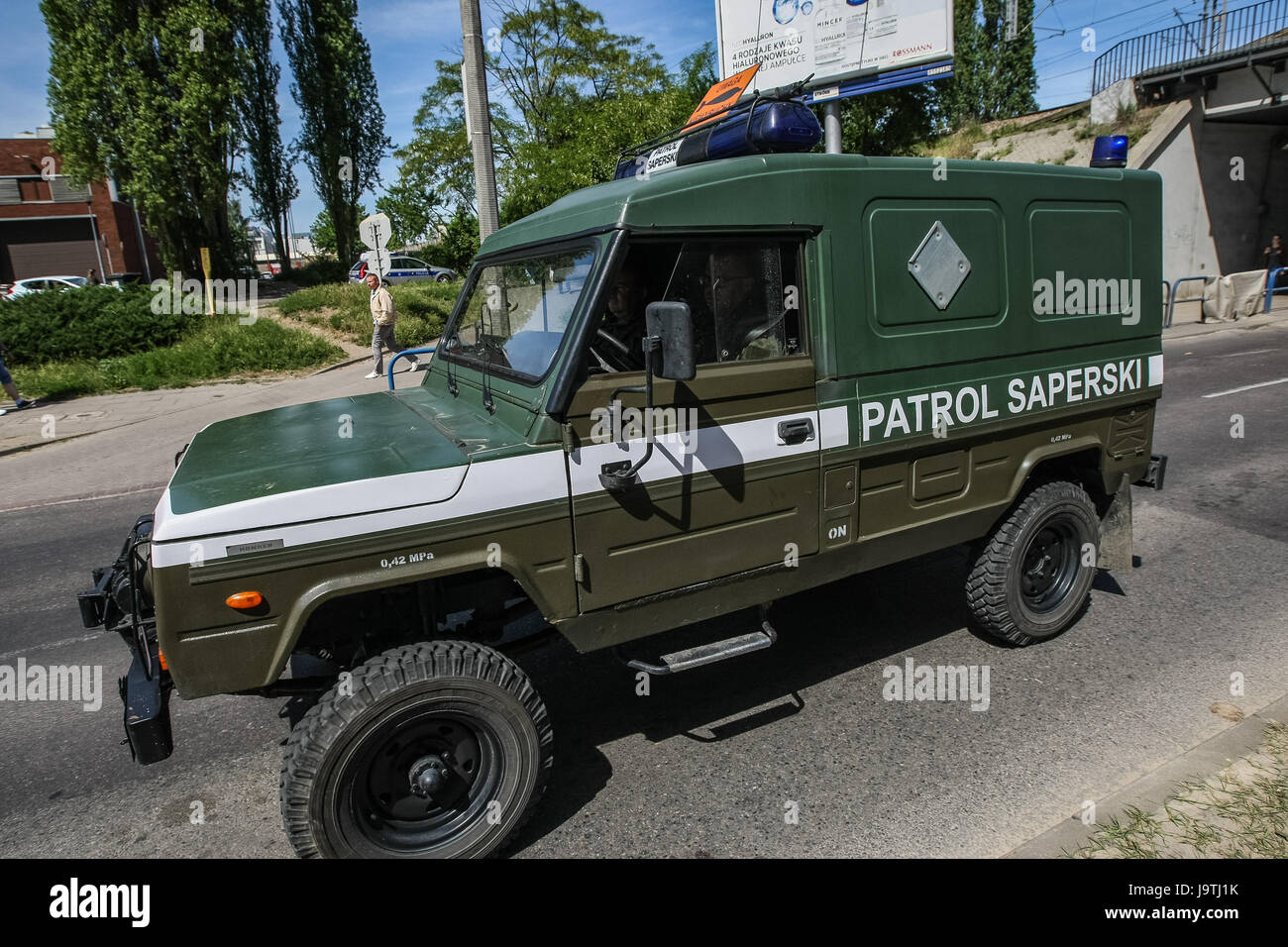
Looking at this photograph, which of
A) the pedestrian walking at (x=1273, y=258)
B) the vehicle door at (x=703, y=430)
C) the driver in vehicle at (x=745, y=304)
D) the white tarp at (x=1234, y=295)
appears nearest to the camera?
the vehicle door at (x=703, y=430)

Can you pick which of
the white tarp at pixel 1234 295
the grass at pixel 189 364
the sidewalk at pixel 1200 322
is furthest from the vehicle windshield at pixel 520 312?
the white tarp at pixel 1234 295

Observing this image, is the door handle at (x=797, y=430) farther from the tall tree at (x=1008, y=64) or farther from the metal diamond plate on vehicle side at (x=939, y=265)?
the tall tree at (x=1008, y=64)

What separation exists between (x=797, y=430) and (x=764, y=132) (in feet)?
4.32

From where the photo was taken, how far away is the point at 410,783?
9.65ft

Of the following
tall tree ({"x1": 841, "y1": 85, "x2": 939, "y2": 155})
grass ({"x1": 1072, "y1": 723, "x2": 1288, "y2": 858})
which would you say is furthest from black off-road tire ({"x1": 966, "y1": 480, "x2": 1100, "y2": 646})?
tall tree ({"x1": 841, "y1": 85, "x2": 939, "y2": 155})

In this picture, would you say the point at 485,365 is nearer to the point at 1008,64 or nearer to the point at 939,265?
the point at 939,265

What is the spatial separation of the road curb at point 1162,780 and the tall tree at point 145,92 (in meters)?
24.5

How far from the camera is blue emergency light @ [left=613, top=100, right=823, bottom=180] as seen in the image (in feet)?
11.5

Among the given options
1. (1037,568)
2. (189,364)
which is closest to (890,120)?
(189,364)

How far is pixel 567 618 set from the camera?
311 centimetres

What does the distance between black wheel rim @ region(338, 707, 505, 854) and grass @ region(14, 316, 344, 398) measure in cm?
1433

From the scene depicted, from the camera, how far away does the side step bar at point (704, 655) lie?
10.6 ft

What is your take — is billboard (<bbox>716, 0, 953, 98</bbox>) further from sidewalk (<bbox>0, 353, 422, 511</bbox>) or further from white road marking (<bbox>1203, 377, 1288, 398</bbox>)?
sidewalk (<bbox>0, 353, 422, 511</bbox>)
